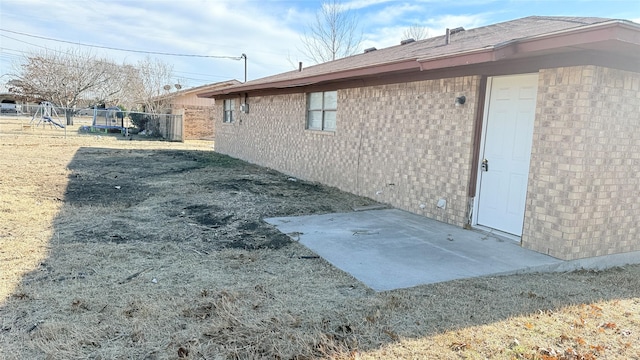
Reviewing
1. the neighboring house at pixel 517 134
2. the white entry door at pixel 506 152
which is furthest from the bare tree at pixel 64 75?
the white entry door at pixel 506 152

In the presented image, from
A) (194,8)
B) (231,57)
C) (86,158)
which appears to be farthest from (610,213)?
(231,57)

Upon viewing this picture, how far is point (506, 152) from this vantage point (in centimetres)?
583

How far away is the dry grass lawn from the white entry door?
139 cm

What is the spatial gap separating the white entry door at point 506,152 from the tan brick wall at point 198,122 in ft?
78.2

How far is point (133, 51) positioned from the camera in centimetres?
3656

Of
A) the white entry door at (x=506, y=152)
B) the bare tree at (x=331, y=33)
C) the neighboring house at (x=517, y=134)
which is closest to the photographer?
the neighboring house at (x=517, y=134)

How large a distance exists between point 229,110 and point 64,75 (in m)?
30.3

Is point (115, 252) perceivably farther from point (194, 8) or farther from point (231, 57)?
point (231, 57)

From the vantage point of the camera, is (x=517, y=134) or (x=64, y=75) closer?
(x=517, y=134)

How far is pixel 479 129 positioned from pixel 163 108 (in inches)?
1138

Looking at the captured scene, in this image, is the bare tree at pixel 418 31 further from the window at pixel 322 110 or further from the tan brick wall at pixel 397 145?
the window at pixel 322 110

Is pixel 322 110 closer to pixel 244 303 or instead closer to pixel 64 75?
pixel 244 303

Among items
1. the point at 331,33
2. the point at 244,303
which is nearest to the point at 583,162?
the point at 244,303

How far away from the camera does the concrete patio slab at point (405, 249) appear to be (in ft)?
14.4
